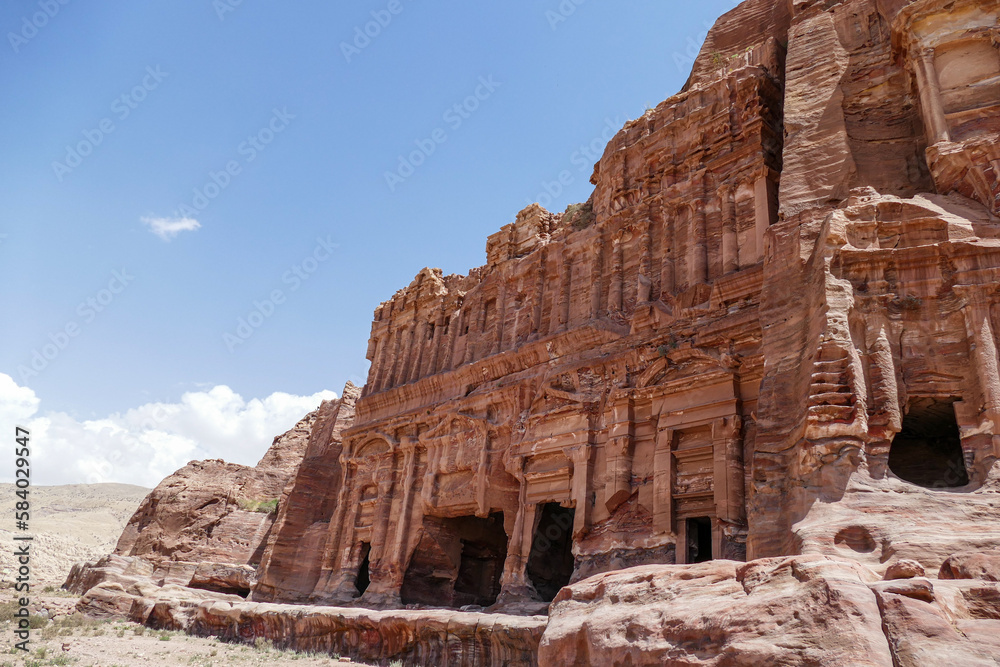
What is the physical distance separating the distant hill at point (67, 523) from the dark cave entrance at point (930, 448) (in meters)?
29.9

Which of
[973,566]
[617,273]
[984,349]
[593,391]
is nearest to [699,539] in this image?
[593,391]

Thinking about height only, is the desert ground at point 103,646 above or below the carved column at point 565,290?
below

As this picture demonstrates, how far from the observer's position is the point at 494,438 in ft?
69.3

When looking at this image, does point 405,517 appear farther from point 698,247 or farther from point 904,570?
point 904,570

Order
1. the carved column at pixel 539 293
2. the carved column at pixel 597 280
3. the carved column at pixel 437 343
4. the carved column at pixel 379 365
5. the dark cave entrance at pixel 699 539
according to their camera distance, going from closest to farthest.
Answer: the dark cave entrance at pixel 699 539 → the carved column at pixel 597 280 → the carved column at pixel 539 293 → the carved column at pixel 437 343 → the carved column at pixel 379 365

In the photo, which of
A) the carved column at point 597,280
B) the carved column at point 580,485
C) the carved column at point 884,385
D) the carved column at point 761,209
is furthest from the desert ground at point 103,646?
the carved column at point 761,209

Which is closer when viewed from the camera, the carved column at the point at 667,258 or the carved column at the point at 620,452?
the carved column at the point at 620,452

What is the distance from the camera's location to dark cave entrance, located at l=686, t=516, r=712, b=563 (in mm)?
14867

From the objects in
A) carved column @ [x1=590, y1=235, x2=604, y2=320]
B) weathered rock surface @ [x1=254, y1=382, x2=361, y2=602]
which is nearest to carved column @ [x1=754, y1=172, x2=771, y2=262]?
carved column @ [x1=590, y1=235, x2=604, y2=320]

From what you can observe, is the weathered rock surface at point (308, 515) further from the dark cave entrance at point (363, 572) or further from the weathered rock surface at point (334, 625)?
the weathered rock surface at point (334, 625)

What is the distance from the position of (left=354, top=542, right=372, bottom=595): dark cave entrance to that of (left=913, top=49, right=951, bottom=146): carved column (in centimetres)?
1981

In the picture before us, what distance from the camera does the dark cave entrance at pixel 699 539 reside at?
1487 centimetres

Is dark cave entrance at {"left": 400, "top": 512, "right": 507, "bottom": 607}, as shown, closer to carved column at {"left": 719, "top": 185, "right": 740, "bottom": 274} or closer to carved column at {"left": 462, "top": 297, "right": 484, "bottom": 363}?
carved column at {"left": 462, "top": 297, "right": 484, "bottom": 363}

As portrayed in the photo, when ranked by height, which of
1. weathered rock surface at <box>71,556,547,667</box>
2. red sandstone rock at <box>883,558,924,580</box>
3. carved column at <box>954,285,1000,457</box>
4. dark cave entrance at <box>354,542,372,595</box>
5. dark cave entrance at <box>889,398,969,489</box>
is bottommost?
weathered rock surface at <box>71,556,547,667</box>
